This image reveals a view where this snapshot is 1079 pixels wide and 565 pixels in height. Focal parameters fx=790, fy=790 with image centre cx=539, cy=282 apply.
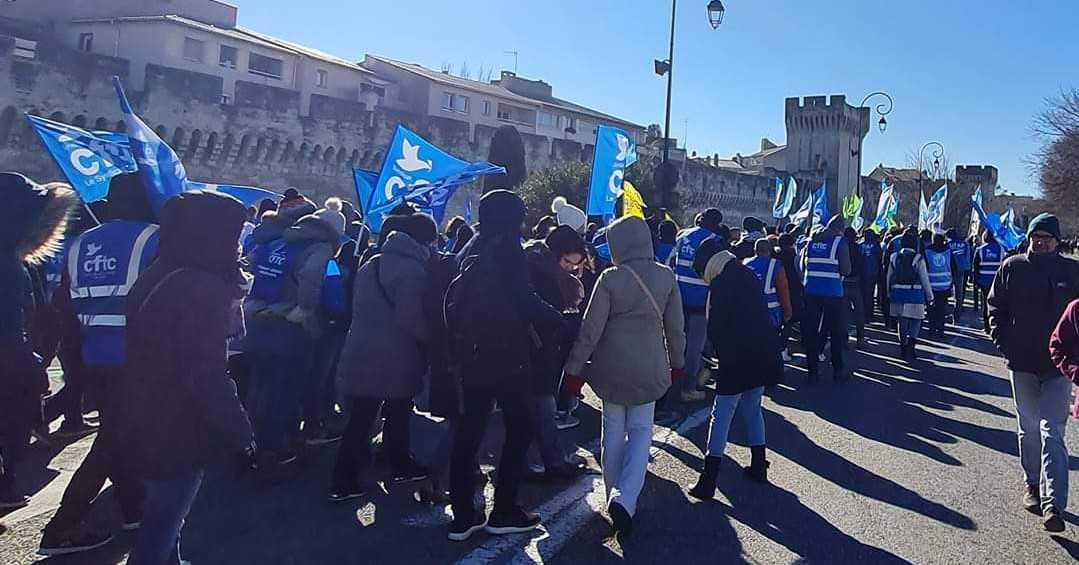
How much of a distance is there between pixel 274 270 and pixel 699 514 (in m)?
3.23

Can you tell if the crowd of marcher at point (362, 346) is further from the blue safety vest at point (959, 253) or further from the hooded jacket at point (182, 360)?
the blue safety vest at point (959, 253)

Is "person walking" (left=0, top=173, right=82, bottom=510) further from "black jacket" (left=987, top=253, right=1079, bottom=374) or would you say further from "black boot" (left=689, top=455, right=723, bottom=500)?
"black jacket" (left=987, top=253, right=1079, bottom=374)

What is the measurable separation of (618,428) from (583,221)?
4.80 meters

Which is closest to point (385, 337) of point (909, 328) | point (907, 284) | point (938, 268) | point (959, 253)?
point (907, 284)

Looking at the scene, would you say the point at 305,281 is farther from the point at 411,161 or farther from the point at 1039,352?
the point at 1039,352

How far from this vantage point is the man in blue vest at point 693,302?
26.3 ft

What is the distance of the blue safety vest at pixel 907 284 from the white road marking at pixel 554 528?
23.5 feet

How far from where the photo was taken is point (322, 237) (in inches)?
214

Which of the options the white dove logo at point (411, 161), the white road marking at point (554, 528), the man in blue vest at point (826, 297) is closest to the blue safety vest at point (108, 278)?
the white road marking at point (554, 528)

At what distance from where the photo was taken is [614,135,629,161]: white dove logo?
32.4 ft

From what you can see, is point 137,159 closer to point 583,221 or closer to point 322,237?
point 322,237

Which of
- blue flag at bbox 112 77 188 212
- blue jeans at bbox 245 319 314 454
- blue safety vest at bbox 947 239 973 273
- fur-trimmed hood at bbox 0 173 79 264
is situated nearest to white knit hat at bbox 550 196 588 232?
blue jeans at bbox 245 319 314 454

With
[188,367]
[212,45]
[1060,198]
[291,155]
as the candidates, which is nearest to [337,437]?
[188,367]

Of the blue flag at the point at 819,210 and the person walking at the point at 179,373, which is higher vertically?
the blue flag at the point at 819,210
